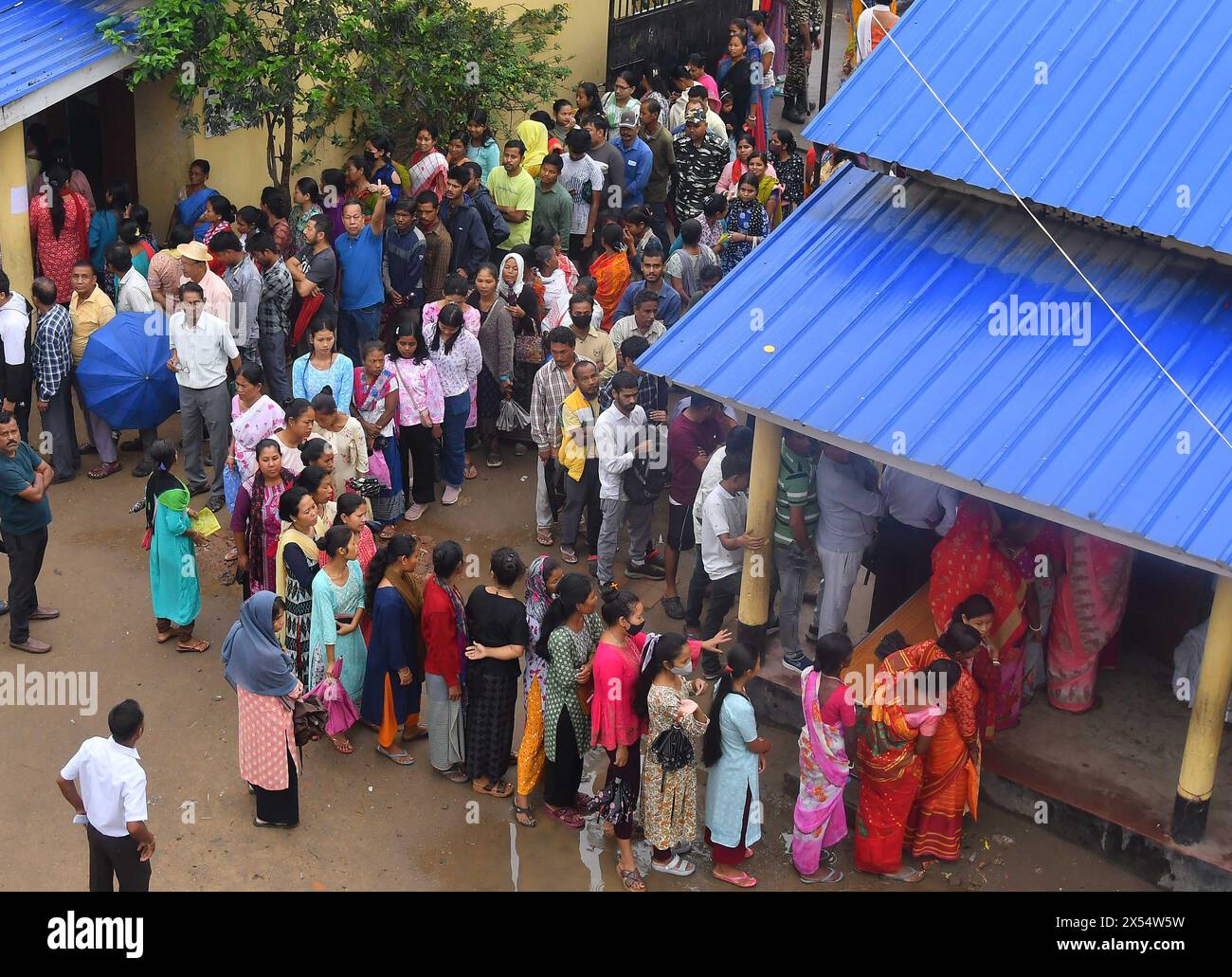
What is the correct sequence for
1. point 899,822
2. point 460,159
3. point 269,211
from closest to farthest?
point 899,822 < point 269,211 < point 460,159

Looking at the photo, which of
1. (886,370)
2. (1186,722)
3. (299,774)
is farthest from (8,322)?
(1186,722)

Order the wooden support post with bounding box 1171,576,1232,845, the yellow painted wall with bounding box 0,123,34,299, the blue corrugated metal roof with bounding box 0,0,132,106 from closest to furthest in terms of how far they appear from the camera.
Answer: the wooden support post with bounding box 1171,576,1232,845, the blue corrugated metal roof with bounding box 0,0,132,106, the yellow painted wall with bounding box 0,123,34,299

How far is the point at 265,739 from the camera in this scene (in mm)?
8477

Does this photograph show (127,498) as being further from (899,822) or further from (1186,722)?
(1186,722)

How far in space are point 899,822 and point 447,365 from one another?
16.2 ft

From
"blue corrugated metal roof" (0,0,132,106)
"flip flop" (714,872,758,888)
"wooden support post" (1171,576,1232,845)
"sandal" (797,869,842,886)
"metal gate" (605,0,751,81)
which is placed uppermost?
"blue corrugated metal roof" (0,0,132,106)

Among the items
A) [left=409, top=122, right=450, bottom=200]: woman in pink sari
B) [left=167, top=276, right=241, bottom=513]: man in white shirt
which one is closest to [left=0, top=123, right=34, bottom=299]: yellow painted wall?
[left=167, top=276, right=241, bottom=513]: man in white shirt

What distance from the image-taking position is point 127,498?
11898 mm

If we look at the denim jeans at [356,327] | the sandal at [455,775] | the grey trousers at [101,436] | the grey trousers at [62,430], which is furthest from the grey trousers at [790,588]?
the grey trousers at [62,430]

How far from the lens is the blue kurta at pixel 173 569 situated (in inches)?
383

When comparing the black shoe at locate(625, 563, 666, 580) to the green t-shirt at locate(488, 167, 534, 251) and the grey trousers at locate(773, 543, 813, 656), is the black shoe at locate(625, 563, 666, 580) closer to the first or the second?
the grey trousers at locate(773, 543, 813, 656)

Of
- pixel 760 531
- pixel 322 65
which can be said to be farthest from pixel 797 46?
pixel 760 531

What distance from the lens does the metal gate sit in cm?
1806

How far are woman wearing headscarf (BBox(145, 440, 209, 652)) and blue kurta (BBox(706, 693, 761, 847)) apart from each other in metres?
3.63
